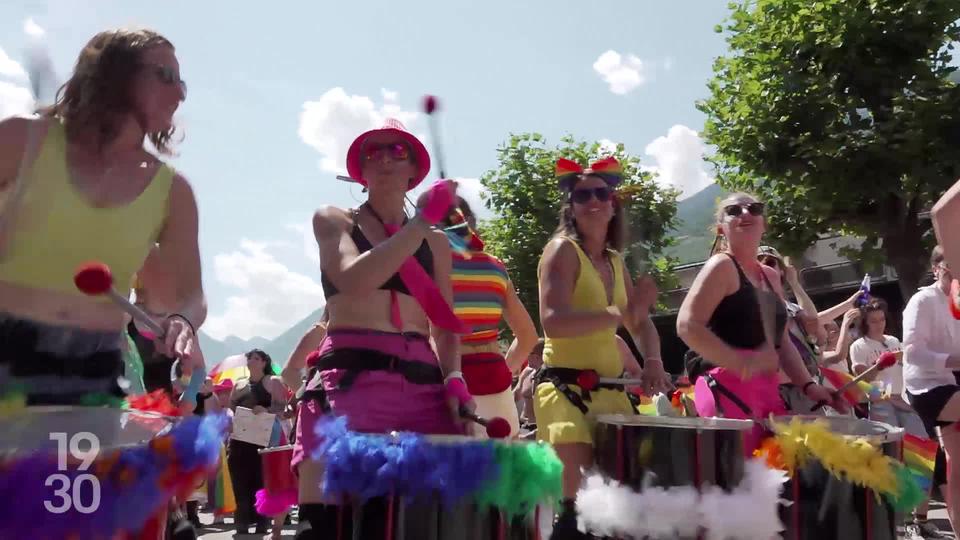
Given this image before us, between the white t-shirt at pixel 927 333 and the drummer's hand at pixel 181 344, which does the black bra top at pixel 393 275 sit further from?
the white t-shirt at pixel 927 333

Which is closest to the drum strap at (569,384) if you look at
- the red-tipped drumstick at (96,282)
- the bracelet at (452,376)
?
the bracelet at (452,376)

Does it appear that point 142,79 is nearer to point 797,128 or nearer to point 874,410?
point 874,410

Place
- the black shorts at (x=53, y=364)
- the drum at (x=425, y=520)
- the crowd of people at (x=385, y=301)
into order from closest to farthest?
1. the black shorts at (x=53, y=364)
2. the crowd of people at (x=385, y=301)
3. the drum at (x=425, y=520)

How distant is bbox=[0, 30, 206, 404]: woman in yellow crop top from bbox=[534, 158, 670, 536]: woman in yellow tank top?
1822mm

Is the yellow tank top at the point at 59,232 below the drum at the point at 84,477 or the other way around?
the other way around

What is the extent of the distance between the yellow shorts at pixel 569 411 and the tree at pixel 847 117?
1331 cm

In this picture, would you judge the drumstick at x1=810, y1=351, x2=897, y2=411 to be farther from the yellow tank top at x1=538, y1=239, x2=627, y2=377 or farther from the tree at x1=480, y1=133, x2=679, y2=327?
the tree at x1=480, y1=133, x2=679, y2=327

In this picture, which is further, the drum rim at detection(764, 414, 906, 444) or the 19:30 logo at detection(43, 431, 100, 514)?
the drum rim at detection(764, 414, 906, 444)

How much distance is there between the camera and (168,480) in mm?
1894

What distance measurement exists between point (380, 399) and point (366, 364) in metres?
0.12

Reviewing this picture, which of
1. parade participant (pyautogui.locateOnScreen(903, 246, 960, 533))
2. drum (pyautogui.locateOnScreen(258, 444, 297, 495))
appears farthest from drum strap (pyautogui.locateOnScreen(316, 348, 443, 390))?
parade participant (pyautogui.locateOnScreen(903, 246, 960, 533))

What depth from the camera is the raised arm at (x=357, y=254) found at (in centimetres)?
283

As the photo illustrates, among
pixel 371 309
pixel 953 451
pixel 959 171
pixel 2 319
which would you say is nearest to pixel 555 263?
pixel 371 309

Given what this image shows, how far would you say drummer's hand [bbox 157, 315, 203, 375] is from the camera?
2.08 meters
